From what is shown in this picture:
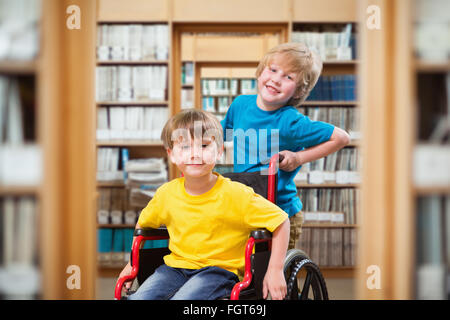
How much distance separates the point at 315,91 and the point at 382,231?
2638 mm

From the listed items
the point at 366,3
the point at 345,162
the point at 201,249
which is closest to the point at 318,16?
the point at 345,162

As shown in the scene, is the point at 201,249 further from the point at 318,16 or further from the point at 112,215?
the point at 318,16

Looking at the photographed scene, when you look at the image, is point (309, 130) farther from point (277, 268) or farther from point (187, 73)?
point (187, 73)

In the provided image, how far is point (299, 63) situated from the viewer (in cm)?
160

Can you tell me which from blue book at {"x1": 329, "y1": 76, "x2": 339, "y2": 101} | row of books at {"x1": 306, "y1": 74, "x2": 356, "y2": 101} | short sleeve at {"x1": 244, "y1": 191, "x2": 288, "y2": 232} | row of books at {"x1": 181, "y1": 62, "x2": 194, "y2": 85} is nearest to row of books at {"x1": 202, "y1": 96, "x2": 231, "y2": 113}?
row of books at {"x1": 181, "y1": 62, "x2": 194, "y2": 85}

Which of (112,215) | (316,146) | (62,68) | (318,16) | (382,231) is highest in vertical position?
(318,16)

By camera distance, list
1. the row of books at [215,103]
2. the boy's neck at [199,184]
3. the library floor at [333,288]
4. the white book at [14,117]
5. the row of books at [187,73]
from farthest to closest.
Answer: the row of books at [215,103] < the row of books at [187,73] < the library floor at [333,288] < the boy's neck at [199,184] < the white book at [14,117]

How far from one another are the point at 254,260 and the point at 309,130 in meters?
0.57

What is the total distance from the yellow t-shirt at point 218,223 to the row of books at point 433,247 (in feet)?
1.31

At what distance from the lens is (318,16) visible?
345 cm

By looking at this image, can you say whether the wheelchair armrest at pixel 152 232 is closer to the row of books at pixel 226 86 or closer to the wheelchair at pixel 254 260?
A: the wheelchair at pixel 254 260

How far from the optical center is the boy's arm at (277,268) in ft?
4.21

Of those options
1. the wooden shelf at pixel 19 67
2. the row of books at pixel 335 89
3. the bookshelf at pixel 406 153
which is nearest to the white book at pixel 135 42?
the row of books at pixel 335 89

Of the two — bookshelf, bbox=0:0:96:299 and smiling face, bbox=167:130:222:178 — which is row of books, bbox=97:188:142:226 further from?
bookshelf, bbox=0:0:96:299
